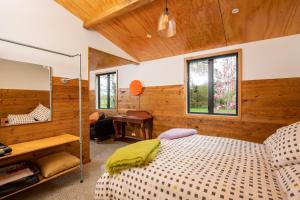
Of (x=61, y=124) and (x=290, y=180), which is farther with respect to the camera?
(x=61, y=124)

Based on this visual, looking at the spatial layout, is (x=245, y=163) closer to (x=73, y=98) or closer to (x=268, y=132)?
(x=268, y=132)

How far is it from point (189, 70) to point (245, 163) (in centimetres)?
258

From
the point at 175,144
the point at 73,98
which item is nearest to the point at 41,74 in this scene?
the point at 73,98

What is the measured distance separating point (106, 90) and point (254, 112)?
425 cm

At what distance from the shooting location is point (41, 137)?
2176 millimetres

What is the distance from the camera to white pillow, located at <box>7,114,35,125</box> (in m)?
1.92

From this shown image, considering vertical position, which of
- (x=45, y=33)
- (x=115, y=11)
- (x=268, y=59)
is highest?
(x=115, y=11)

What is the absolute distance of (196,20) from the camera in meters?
2.46

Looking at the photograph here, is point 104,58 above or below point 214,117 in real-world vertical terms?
above

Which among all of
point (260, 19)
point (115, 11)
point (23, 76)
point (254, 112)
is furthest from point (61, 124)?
point (260, 19)

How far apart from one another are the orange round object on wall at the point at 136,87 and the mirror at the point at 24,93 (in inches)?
88.2

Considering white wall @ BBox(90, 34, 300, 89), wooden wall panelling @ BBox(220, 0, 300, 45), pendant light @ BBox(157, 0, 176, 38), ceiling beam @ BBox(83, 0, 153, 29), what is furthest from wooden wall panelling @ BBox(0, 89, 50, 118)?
wooden wall panelling @ BBox(220, 0, 300, 45)

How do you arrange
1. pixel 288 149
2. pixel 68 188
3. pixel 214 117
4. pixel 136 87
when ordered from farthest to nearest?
pixel 136 87, pixel 214 117, pixel 68 188, pixel 288 149

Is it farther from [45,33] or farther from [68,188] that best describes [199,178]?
[45,33]
